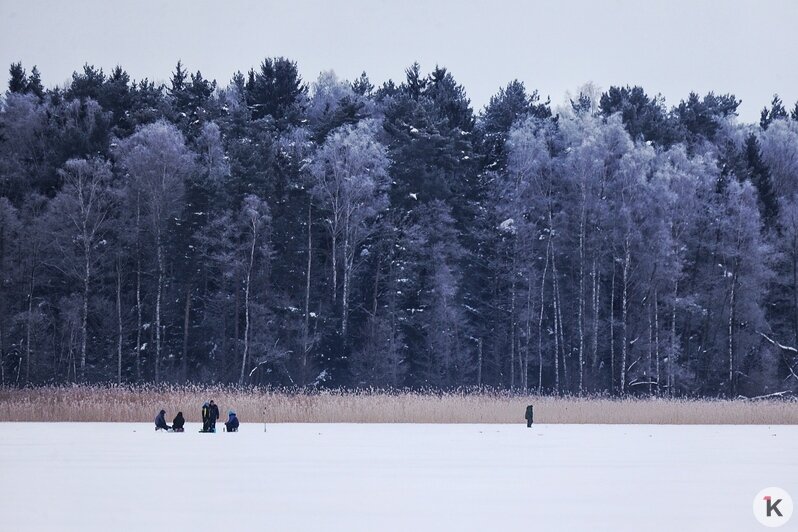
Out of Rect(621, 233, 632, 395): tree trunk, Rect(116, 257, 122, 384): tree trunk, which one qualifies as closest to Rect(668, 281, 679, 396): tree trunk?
Rect(621, 233, 632, 395): tree trunk

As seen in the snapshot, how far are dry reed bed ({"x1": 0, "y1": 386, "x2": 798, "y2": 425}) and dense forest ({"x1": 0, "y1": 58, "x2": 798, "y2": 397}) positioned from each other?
1147 centimetres

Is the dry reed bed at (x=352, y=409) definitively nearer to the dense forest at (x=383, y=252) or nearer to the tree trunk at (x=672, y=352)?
the dense forest at (x=383, y=252)

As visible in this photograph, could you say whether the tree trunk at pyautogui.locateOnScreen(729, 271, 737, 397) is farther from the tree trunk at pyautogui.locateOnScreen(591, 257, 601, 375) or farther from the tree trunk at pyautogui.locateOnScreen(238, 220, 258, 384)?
the tree trunk at pyautogui.locateOnScreen(238, 220, 258, 384)

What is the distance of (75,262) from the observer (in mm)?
47250

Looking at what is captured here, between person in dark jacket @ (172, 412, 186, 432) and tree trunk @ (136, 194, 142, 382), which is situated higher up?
tree trunk @ (136, 194, 142, 382)

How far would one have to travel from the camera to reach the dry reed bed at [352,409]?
30.5 meters

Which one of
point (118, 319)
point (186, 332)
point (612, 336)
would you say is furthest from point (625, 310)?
point (118, 319)
